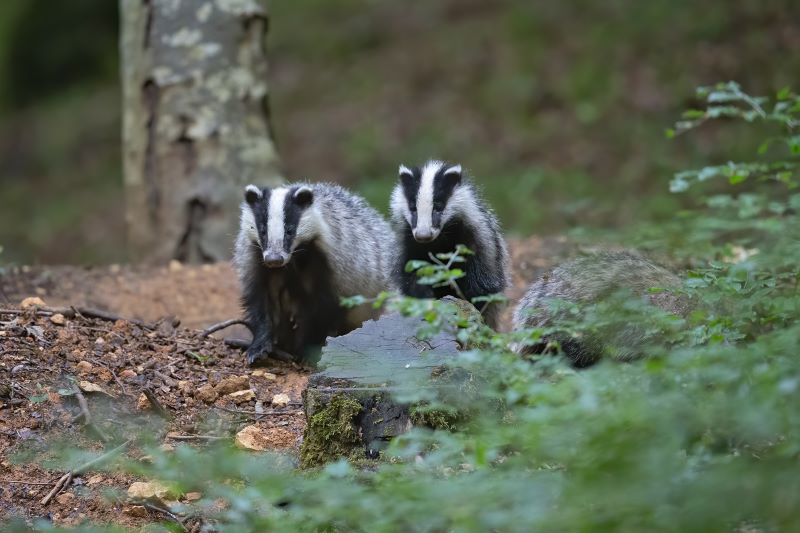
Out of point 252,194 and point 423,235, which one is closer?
point 423,235

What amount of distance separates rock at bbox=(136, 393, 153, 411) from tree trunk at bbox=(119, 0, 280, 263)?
3818 mm

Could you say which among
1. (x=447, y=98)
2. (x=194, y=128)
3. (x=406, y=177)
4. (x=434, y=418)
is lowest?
(x=434, y=418)

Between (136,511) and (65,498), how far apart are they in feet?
1.14

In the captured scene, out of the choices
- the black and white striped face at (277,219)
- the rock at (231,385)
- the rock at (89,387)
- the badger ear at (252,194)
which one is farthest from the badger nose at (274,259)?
the rock at (89,387)

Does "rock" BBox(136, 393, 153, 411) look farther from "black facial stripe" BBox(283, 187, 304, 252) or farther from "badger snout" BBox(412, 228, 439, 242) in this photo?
"badger snout" BBox(412, 228, 439, 242)

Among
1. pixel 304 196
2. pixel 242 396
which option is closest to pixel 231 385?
pixel 242 396

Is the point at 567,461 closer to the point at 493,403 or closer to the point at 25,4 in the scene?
the point at 493,403

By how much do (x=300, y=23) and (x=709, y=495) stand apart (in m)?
15.8

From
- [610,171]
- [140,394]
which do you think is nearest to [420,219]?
[140,394]

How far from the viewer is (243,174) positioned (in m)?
8.75

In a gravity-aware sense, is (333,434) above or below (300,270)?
below

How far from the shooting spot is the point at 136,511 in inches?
159

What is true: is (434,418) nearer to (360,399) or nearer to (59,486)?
(360,399)

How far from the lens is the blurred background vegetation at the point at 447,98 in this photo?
12.9 m
